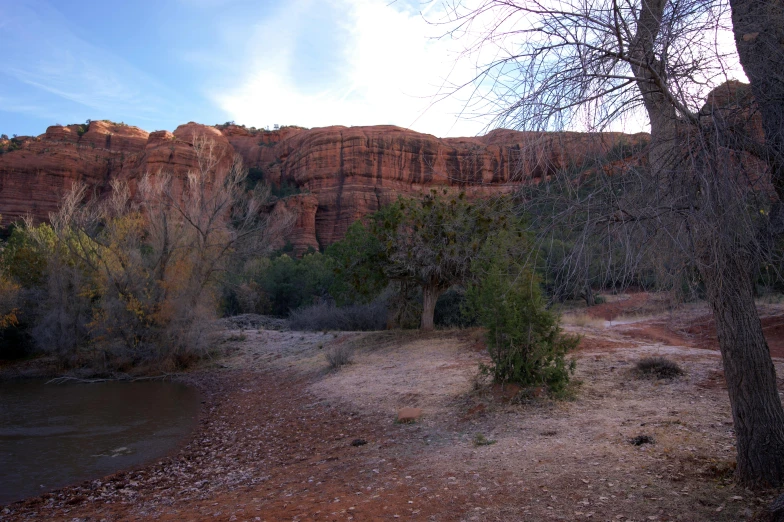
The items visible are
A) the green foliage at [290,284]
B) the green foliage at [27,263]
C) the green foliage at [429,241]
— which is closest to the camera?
the green foliage at [429,241]

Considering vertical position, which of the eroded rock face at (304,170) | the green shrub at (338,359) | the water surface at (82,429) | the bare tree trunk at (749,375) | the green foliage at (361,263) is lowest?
the water surface at (82,429)

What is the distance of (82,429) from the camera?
12414 mm

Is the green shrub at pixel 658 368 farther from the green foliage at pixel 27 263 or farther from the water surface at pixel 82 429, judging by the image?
the green foliage at pixel 27 263

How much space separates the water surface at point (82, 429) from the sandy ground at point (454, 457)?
2.83 ft

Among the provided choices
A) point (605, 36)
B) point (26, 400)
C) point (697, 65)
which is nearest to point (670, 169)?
point (697, 65)

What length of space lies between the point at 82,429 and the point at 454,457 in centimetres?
996

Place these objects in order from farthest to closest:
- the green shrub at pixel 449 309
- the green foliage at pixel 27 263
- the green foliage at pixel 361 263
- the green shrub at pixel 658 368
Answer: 1. the green foliage at pixel 27 263
2. the green shrub at pixel 449 309
3. the green foliage at pixel 361 263
4. the green shrub at pixel 658 368

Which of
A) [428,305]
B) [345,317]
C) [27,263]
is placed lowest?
[345,317]

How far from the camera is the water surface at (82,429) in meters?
9.07

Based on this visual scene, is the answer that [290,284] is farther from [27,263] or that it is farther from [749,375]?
[749,375]

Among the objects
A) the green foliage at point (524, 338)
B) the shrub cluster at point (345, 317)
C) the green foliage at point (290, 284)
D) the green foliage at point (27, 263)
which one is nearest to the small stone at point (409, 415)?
the green foliage at point (524, 338)

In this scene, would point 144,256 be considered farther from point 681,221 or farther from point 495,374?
point 681,221

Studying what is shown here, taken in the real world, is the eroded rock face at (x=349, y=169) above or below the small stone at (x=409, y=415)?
above

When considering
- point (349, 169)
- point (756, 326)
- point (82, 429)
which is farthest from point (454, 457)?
point (349, 169)
